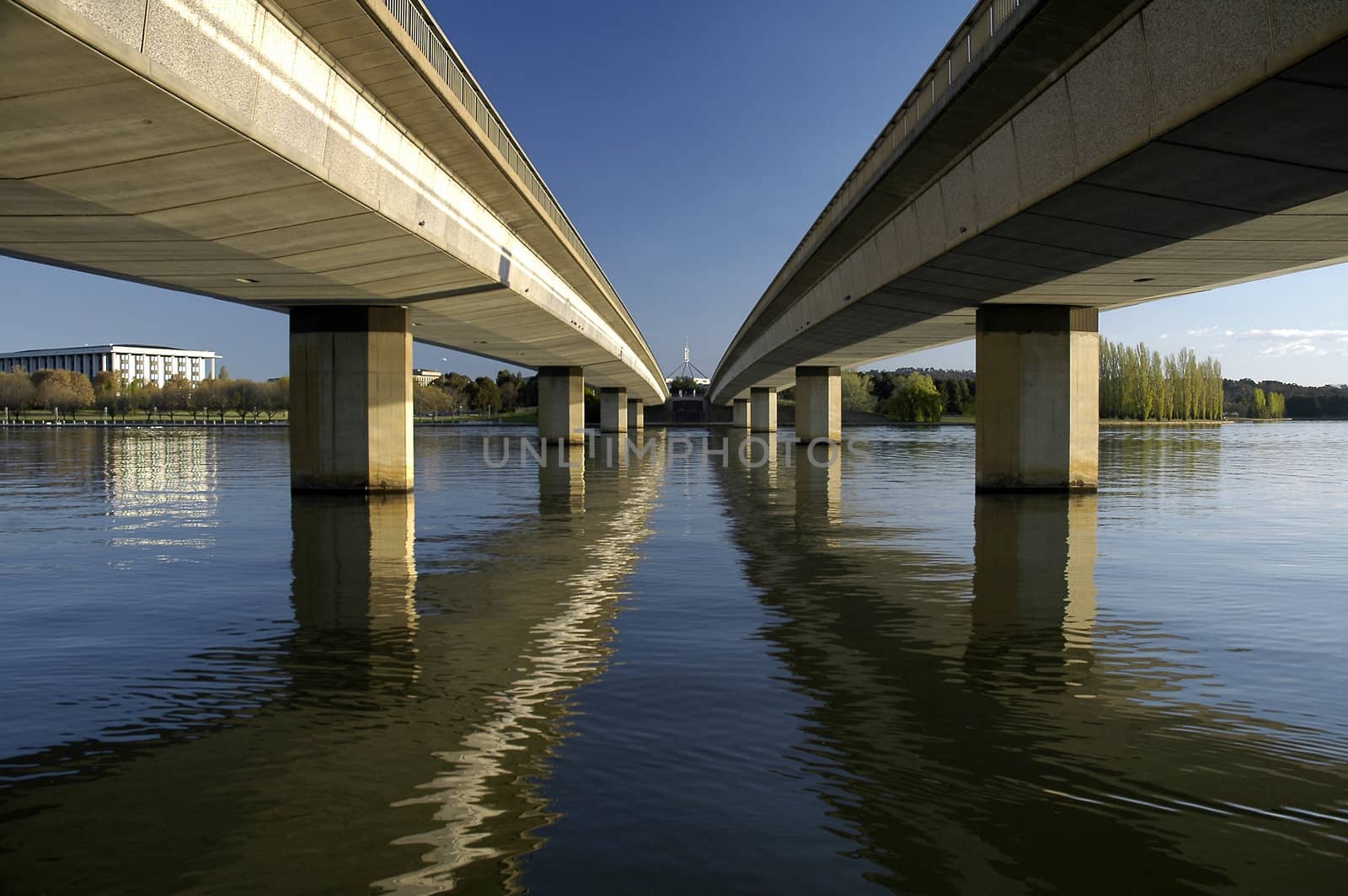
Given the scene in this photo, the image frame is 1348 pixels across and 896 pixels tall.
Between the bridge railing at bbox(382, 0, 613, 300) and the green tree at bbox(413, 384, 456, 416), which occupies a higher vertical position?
the bridge railing at bbox(382, 0, 613, 300)

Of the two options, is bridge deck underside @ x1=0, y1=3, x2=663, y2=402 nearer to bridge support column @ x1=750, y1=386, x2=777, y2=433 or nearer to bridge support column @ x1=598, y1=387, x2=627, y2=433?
bridge support column @ x1=598, y1=387, x2=627, y2=433

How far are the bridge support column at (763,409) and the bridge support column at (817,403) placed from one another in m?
24.5

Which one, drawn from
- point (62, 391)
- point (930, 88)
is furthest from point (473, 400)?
point (930, 88)

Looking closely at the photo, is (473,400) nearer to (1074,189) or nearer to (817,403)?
(817,403)

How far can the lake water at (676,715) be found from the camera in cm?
493

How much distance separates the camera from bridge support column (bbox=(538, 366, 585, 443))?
202 ft

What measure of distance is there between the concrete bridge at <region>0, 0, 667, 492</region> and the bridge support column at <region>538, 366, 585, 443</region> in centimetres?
2955

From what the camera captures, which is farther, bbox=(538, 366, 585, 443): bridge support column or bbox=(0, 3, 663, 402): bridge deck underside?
bbox=(538, 366, 585, 443): bridge support column

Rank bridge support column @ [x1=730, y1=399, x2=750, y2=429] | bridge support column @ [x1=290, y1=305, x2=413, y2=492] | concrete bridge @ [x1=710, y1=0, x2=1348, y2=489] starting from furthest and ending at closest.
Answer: bridge support column @ [x1=730, y1=399, x2=750, y2=429]
bridge support column @ [x1=290, y1=305, x2=413, y2=492]
concrete bridge @ [x1=710, y1=0, x2=1348, y2=489]

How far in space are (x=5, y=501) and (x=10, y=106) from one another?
18.4 meters

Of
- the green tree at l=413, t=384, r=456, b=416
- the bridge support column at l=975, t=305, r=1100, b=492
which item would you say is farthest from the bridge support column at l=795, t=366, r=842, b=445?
the green tree at l=413, t=384, r=456, b=416

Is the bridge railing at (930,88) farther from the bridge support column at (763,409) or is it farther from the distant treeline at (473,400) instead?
the distant treeline at (473,400)

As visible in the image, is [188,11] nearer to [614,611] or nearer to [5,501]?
[614,611]

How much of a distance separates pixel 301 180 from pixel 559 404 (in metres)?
47.8
